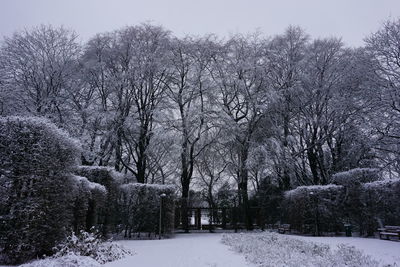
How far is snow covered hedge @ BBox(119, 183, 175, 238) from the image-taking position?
52.0 feet

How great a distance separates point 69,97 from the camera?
1998cm

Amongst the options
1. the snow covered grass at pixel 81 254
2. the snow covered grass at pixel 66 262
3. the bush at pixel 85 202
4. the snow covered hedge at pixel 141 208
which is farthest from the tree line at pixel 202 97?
the snow covered grass at pixel 66 262

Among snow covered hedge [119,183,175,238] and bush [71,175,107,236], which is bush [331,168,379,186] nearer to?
snow covered hedge [119,183,175,238]

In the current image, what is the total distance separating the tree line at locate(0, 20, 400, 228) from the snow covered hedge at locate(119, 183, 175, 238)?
456 centimetres

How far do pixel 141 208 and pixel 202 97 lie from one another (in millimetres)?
9661

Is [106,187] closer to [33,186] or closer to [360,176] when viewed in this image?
[33,186]

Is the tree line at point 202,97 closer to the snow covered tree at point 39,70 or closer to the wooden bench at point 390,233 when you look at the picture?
the snow covered tree at point 39,70

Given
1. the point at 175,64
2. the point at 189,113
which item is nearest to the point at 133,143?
the point at 189,113

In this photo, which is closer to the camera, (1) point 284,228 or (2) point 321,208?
(2) point 321,208

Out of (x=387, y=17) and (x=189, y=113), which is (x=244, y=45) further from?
(x=387, y=17)

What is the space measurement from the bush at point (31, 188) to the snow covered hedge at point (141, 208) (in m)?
7.97

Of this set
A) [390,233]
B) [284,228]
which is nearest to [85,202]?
→ [390,233]

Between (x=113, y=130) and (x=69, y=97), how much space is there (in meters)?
3.77

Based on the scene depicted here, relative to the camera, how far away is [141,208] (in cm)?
1593
